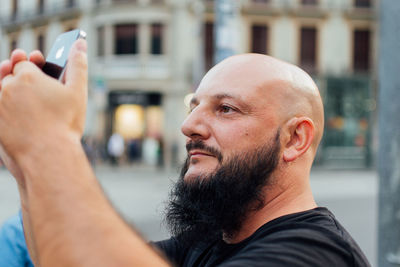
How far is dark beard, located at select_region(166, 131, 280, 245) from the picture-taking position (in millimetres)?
1188

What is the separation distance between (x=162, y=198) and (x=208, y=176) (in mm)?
8590

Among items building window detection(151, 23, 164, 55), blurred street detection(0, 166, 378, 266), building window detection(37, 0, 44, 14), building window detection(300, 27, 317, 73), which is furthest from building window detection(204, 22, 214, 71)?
building window detection(37, 0, 44, 14)

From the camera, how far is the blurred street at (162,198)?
328 inches

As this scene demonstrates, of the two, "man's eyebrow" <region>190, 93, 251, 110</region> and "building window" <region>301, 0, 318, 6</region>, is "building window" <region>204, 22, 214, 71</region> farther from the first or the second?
"man's eyebrow" <region>190, 93, 251, 110</region>

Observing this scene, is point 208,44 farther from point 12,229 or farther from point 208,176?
point 208,176

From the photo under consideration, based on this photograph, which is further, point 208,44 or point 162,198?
point 208,44

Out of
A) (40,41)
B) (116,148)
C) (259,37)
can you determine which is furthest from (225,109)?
(40,41)

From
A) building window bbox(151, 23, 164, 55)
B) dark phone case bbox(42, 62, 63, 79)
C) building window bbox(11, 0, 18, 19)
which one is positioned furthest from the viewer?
building window bbox(11, 0, 18, 19)

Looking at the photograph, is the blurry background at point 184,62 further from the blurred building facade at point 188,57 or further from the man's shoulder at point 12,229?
the man's shoulder at point 12,229

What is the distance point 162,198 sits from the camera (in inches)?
381

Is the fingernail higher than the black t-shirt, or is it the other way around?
the fingernail

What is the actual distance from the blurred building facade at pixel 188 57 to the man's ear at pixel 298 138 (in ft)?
67.9

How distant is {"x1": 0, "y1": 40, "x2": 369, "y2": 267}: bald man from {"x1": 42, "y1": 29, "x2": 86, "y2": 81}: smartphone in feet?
0.08

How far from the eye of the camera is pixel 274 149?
47.3 inches
